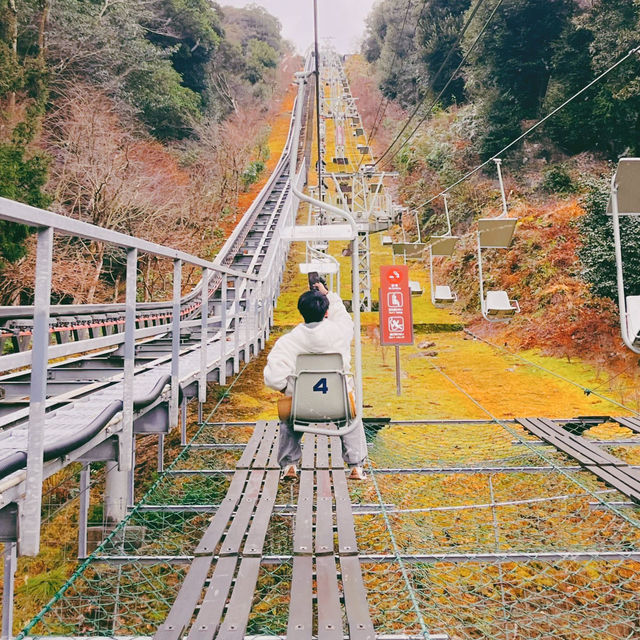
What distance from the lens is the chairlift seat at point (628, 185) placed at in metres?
3.02

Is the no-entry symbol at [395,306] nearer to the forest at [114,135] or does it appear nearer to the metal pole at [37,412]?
the metal pole at [37,412]

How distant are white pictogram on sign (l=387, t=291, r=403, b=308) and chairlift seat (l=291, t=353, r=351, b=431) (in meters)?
4.24

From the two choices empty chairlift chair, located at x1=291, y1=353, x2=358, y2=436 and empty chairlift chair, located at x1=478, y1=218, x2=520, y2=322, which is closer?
empty chairlift chair, located at x1=291, y1=353, x2=358, y2=436

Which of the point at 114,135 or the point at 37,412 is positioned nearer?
the point at 37,412

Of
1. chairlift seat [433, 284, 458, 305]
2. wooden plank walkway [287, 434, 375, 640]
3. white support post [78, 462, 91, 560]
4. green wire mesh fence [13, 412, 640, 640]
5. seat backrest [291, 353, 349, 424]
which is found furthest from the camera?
chairlift seat [433, 284, 458, 305]

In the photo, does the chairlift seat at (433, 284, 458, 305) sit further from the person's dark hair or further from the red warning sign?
the person's dark hair

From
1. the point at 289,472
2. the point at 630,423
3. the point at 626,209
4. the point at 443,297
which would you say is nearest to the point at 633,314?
the point at 626,209

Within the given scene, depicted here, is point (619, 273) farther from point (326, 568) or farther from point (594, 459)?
point (326, 568)

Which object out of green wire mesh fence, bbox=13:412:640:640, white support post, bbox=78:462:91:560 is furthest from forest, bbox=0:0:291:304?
white support post, bbox=78:462:91:560

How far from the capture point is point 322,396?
239 centimetres

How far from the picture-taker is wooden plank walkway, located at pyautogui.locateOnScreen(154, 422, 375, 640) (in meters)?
1.56

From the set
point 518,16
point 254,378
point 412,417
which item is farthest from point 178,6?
point 412,417

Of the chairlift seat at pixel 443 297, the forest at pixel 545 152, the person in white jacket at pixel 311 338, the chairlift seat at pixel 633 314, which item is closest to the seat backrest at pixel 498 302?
the chairlift seat at pixel 443 297

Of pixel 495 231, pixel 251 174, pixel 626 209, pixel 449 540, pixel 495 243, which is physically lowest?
pixel 449 540
